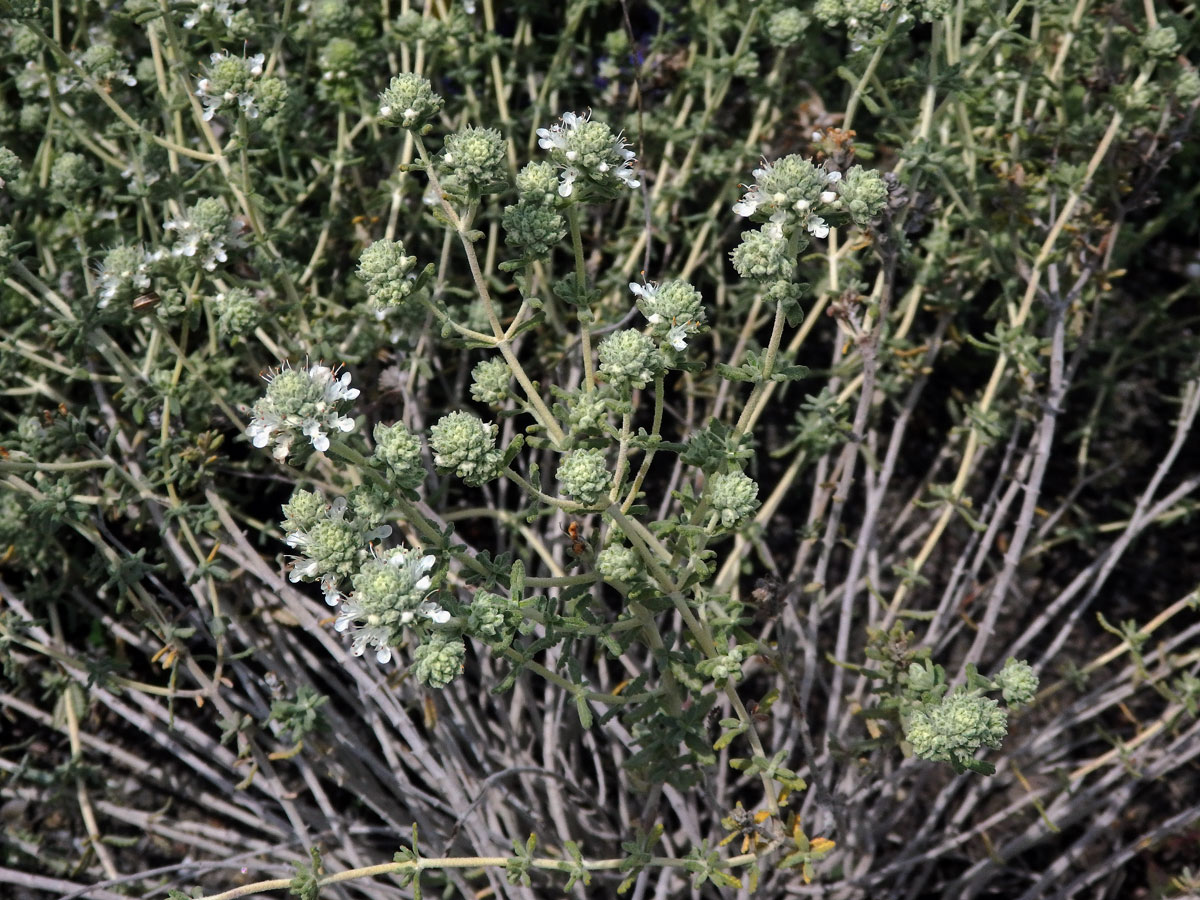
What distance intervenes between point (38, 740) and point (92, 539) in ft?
3.68

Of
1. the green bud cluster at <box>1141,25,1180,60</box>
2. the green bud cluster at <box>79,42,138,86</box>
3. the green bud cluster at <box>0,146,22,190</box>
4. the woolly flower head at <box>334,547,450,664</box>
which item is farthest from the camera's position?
the green bud cluster at <box>79,42,138,86</box>

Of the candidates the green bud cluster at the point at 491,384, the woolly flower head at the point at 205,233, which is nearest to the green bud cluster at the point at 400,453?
the green bud cluster at the point at 491,384

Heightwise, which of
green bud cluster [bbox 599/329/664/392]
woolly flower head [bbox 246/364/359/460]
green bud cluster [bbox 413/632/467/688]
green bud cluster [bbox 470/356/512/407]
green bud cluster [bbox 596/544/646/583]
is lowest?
green bud cluster [bbox 413/632/467/688]

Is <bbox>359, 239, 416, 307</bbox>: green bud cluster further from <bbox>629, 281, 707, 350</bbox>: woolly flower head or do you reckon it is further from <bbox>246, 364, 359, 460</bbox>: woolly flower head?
<bbox>629, 281, 707, 350</bbox>: woolly flower head

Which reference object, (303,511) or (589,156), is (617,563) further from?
(589,156)

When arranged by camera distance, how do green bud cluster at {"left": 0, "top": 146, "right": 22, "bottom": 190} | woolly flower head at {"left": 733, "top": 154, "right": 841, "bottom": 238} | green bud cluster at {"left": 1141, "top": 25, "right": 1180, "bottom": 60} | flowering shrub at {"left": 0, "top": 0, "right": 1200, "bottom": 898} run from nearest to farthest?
woolly flower head at {"left": 733, "top": 154, "right": 841, "bottom": 238}
flowering shrub at {"left": 0, "top": 0, "right": 1200, "bottom": 898}
green bud cluster at {"left": 0, "top": 146, "right": 22, "bottom": 190}
green bud cluster at {"left": 1141, "top": 25, "right": 1180, "bottom": 60}

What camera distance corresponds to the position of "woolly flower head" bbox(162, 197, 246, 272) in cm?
241

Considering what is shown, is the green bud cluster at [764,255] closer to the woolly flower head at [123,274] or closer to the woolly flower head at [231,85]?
the woolly flower head at [231,85]

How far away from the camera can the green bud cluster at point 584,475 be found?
1.79m

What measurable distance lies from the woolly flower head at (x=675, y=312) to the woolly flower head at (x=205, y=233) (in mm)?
1079

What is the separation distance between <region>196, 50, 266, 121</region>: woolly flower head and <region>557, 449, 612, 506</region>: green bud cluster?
1.26 metres

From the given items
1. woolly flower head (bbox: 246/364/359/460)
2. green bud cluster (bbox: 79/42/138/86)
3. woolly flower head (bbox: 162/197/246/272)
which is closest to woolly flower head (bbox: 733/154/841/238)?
woolly flower head (bbox: 246/364/359/460)

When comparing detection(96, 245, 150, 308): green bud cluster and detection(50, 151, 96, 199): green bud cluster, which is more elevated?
detection(50, 151, 96, 199): green bud cluster

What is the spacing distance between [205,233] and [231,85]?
13.3 inches
